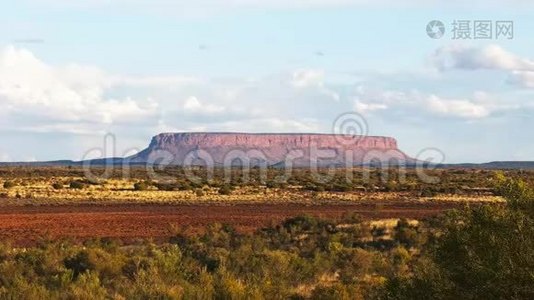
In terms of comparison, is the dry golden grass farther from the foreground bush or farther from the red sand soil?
the foreground bush

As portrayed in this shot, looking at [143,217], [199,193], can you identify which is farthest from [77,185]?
[143,217]

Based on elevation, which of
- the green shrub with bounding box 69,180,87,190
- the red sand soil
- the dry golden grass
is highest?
the green shrub with bounding box 69,180,87,190

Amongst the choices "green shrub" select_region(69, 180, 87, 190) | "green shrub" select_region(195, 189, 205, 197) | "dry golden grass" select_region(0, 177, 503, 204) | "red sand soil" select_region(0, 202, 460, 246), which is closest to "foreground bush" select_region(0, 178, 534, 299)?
"red sand soil" select_region(0, 202, 460, 246)

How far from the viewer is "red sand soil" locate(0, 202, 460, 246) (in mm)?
33225

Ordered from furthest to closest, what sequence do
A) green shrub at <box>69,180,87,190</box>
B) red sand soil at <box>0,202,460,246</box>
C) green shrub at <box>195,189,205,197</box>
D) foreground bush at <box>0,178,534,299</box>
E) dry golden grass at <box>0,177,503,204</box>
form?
green shrub at <box>69,180,87,190</box> < green shrub at <box>195,189,205,197</box> < dry golden grass at <box>0,177,503,204</box> < red sand soil at <box>0,202,460,246</box> < foreground bush at <box>0,178,534,299</box>

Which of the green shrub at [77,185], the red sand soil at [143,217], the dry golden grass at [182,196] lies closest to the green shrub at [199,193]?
the dry golden grass at [182,196]

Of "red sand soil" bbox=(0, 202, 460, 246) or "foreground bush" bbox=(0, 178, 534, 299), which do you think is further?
"red sand soil" bbox=(0, 202, 460, 246)

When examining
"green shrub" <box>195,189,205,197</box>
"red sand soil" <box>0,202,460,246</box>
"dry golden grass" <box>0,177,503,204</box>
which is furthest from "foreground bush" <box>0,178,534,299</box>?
"green shrub" <box>195,189,205,197</box>

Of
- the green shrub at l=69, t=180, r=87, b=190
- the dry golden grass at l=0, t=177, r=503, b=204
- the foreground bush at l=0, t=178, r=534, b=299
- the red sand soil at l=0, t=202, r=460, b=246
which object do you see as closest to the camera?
the foreground bush at l=0, t=178, r=534, b=299

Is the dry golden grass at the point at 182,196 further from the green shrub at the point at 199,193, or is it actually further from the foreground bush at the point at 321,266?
the foreground bush at the point at 321,266

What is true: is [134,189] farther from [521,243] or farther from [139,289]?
[521,243]

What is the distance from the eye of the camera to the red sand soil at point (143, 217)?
33225 millimetres

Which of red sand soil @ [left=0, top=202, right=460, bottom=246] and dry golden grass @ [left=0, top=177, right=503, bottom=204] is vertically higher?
dry golden grass @ [left=0, top=177, right=503, bottom=204]

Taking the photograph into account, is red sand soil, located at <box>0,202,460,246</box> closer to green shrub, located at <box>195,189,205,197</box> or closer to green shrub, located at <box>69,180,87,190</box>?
green shrub, located at <box>195,189,205,197</box>
